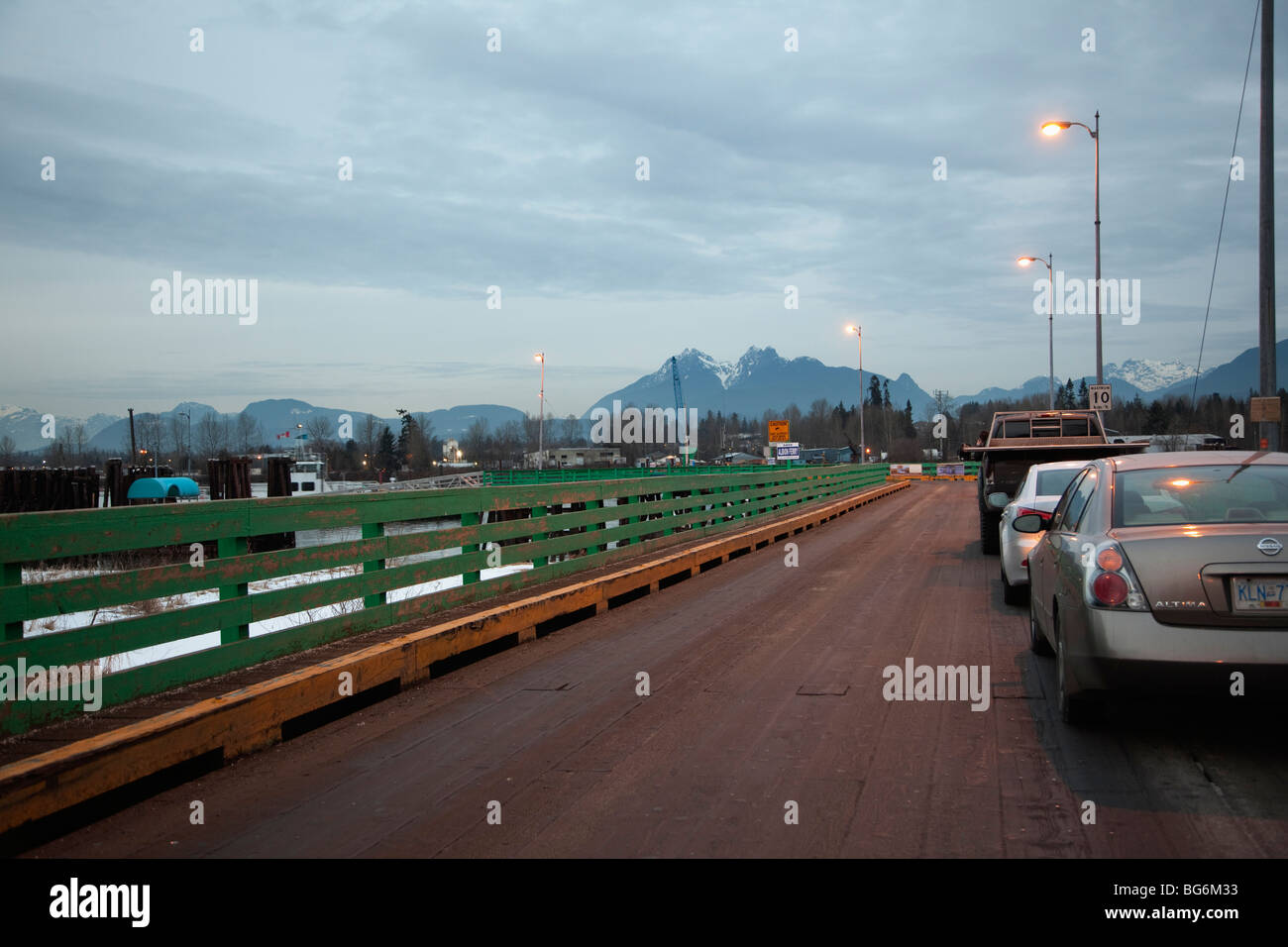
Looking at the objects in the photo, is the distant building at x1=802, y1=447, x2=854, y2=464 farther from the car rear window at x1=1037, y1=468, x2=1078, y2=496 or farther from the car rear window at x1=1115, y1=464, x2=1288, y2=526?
the car rear window at x1=1115, y1=464, x2=1288, y2=526

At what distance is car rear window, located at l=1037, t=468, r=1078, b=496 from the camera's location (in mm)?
11859

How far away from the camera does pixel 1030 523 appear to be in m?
7.54

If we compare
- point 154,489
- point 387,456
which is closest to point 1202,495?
point 154,489

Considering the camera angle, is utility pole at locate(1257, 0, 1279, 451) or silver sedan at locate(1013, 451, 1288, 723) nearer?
silver sedan at locate(1013, 451, 1288, 723)

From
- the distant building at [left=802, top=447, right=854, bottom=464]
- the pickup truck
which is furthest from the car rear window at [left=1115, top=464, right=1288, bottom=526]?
the distant building at [left=802, top=447, right=854, bottom=464]

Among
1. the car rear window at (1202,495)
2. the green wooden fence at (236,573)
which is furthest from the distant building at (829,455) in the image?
the car rear window at (1202,495)

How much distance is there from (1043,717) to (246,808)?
4.56m

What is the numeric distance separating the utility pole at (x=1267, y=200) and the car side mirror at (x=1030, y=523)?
9.12 m

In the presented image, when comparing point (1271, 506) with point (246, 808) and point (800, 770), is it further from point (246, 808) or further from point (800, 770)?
point (246, 808)

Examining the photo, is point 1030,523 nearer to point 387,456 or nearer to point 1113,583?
point 1113,583

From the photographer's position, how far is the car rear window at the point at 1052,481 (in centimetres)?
1186

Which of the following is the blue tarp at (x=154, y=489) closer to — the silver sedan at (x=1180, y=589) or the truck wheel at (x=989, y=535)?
the truck wheel at (x=989, y=535)

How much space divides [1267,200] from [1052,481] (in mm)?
6393

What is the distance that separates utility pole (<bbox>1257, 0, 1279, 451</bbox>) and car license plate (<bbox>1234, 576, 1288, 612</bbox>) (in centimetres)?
1133
